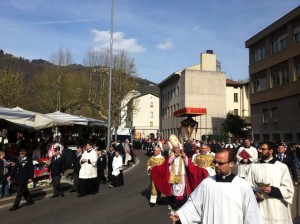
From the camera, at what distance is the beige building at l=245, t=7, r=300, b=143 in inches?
1344

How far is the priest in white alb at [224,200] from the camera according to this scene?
389cm

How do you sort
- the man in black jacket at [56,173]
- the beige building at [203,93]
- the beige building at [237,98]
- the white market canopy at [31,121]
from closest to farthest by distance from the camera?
the man in black jacket at [56,173], the white market canopy at [31,121], the beige building at [203,93], the beige building at [237,98]

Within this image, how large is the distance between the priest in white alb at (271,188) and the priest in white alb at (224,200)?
163cm

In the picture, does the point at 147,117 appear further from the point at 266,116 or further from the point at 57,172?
the point at 57,172

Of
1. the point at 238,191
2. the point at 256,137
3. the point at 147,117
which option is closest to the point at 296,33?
the point at 256,137

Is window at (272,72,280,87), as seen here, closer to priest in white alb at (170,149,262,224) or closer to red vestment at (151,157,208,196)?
red vestment at (151,157,208,196)

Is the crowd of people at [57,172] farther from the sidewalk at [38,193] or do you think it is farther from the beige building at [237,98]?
the beige building at [237,98]

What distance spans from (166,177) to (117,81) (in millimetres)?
32581

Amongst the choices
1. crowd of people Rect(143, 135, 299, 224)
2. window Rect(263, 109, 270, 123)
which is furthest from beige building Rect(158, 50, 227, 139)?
crowd of people Rect(143, 135, 299, 224)

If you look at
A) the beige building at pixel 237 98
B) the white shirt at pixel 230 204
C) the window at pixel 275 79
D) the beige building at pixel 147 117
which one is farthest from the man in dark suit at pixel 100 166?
the beige building at pixel 147 117

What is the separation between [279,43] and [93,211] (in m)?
31.3

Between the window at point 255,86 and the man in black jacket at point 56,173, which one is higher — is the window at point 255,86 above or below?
above

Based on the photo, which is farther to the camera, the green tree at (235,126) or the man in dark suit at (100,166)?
the green tree at (235,126)

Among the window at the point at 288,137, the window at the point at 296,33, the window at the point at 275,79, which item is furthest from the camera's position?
the window at the point at 275,79
